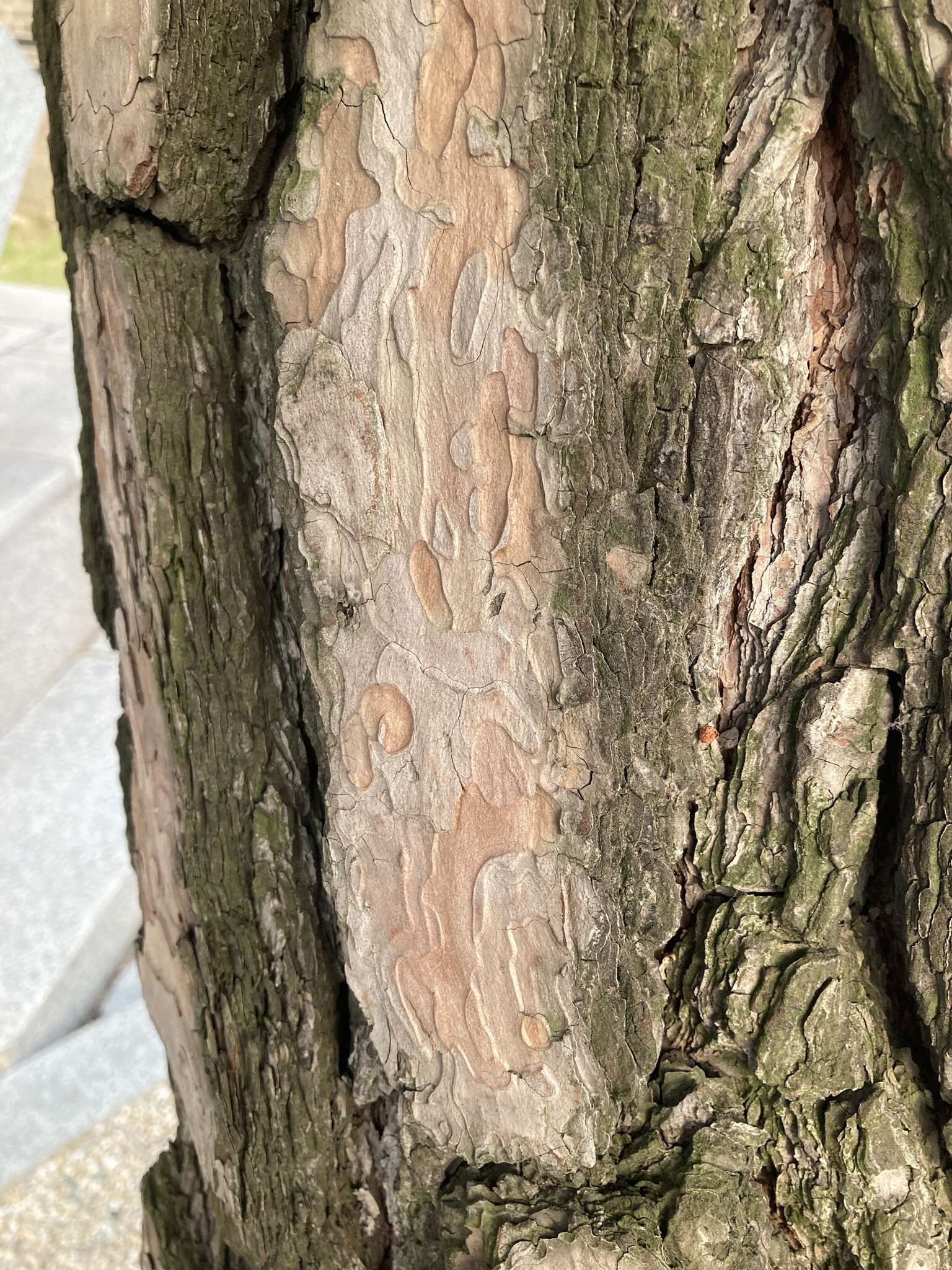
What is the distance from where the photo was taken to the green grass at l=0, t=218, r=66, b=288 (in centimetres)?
611

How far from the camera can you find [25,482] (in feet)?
11.4

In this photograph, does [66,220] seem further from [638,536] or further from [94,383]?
[638,536]

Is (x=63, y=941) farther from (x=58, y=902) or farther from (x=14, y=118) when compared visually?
(x=14, y=118)

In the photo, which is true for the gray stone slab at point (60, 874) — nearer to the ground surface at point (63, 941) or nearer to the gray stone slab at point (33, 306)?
the ground surface at point (63, 941)

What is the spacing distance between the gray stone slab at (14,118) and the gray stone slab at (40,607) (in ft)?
3.08

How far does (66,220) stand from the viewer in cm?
72

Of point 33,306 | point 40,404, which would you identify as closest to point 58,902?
point 40,404

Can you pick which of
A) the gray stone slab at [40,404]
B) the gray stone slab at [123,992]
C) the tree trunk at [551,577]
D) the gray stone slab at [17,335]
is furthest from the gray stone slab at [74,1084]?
the gray stone slab at [17,335]

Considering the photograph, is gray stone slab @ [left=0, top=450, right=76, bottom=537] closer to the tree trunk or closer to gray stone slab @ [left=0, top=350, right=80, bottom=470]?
gray stone slab @ [left=0, top=350, right=80, bottom=470]

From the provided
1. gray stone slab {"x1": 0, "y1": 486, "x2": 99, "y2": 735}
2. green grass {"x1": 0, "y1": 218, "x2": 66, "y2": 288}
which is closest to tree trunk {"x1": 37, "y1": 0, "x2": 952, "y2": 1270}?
gray stone slab {"x1": 0, "y1": 486, "x2": 99, "y2": 735}

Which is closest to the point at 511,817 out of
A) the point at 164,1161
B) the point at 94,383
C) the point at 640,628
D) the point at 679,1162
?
the point at 640,628

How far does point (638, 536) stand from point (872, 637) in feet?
0.48

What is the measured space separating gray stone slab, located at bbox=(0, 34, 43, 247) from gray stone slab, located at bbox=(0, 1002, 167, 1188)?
2569 millimetres

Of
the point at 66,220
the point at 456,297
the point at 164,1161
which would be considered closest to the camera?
the point at 456,297
